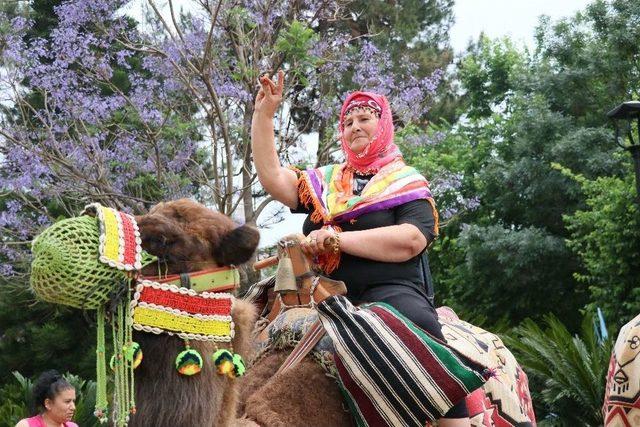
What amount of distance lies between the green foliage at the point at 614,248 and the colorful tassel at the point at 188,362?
519 inches

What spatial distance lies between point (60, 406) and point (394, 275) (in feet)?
11.2

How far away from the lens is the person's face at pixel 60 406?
22.0 ft

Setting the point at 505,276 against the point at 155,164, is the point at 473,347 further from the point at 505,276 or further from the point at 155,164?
the point at 505,276

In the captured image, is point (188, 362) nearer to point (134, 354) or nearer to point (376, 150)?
point (134, 354)

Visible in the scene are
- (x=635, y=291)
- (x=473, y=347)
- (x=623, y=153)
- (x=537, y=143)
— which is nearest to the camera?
(x=473, y=347)

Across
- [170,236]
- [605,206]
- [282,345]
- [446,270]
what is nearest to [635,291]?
[605,206]

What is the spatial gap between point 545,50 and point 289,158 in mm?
12897

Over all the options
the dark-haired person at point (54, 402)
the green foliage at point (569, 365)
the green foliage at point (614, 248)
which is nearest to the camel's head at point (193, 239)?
the dark-haired person at point (54, 402)

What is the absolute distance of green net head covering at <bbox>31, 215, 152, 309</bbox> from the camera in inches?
121

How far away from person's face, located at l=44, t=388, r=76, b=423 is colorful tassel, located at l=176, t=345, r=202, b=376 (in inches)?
150

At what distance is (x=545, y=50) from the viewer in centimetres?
2277

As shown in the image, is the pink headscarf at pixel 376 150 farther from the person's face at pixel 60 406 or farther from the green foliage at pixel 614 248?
the green foliage at pixel 614 248

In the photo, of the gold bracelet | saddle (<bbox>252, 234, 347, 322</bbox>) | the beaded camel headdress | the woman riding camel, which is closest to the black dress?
the woman riding camel

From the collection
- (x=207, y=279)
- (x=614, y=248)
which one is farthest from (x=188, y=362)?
(x=614, y=248)
